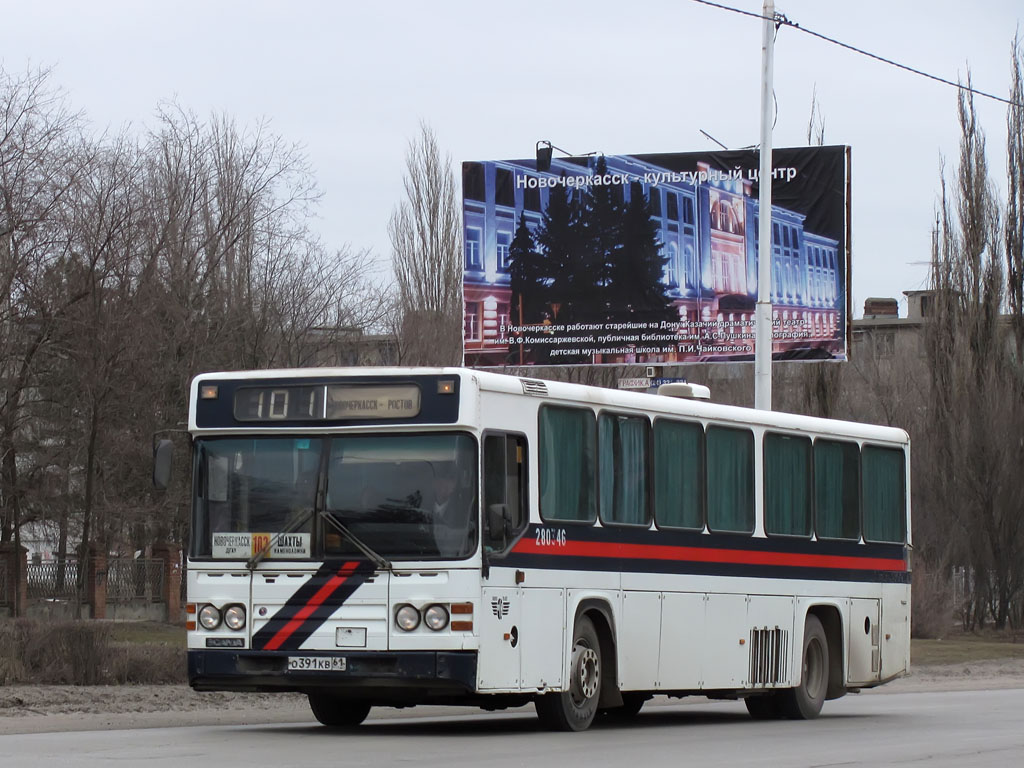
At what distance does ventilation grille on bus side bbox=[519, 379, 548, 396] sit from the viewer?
47.3 feet

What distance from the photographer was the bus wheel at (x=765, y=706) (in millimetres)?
18562

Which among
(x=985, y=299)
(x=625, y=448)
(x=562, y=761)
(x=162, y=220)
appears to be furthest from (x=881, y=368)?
(x=562, y=761)

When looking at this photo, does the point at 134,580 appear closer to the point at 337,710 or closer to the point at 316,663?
the point at 337,710

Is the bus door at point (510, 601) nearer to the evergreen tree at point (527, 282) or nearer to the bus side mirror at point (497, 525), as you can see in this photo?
the bus side mirror at point (497, 525)

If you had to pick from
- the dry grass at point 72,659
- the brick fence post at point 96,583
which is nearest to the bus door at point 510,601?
the dry grass at point 72,659

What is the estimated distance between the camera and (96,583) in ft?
120

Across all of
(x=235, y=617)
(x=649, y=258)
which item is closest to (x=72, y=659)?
(x=235, y=617)

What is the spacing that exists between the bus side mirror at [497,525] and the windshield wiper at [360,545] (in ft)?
2.62

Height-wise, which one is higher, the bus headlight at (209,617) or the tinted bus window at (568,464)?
the tinted bus window at (568,464)

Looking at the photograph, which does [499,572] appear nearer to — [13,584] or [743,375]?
[13,584]

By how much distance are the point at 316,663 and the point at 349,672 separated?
278mm

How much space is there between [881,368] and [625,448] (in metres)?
47.2

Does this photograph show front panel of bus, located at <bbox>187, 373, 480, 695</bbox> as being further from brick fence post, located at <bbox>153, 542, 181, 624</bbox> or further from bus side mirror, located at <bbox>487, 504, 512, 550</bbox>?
brick fence post, located at <bbox>153, 542, 181, 624</bbox>

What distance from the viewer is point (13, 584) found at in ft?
111
